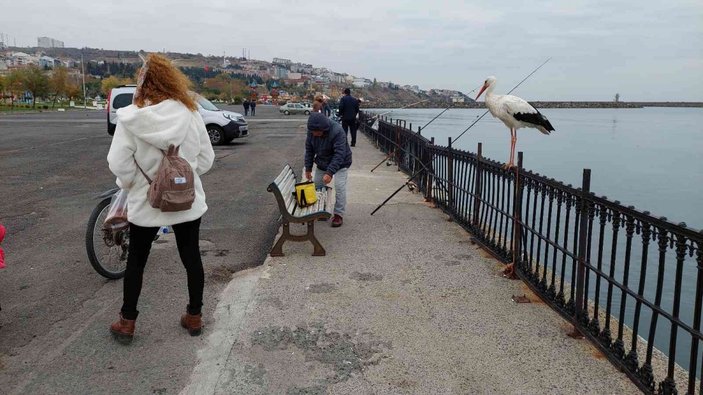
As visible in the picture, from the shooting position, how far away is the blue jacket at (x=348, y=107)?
16609 mm

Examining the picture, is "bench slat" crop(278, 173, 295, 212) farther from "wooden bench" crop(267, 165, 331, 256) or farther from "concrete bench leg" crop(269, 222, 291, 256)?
"concrete bench leg" crop(269, 222, 291, 256)

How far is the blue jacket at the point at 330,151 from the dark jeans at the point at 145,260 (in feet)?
9.78

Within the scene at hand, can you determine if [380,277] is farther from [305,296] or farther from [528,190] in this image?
[528,190]

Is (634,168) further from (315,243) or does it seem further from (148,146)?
(148,146)

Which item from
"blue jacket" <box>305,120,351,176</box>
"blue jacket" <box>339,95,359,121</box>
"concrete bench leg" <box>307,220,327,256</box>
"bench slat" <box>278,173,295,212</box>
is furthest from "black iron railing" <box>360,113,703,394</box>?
"blue jacket" <box>339,95,359,121</box>

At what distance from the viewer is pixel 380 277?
17.8 feet

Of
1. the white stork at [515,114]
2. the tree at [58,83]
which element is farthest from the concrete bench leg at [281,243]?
the tree at [58,83]

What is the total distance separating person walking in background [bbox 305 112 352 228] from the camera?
700 cm

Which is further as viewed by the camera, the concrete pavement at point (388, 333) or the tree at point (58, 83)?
the tree at point (58, 83)

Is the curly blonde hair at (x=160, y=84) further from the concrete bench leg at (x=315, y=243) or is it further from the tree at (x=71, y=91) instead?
the tree at (x=71, y=91)

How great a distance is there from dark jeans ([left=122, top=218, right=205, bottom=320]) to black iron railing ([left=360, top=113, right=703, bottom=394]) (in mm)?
2678

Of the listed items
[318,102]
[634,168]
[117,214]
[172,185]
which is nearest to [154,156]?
[172,185]

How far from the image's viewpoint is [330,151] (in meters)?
7.25

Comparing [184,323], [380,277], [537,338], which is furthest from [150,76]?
[537,338]
